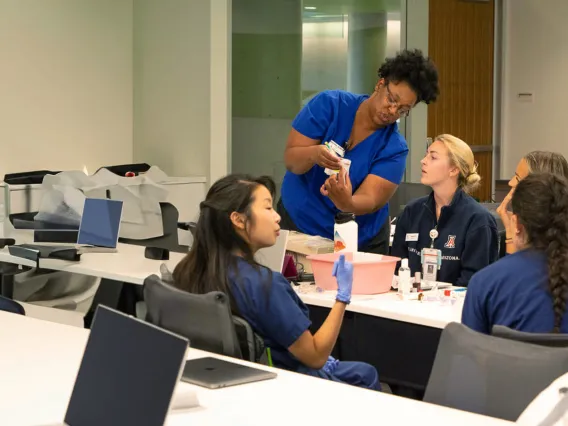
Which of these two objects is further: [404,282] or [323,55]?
[323,55]

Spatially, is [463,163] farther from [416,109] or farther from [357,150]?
[416,109]

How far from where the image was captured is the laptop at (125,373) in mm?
1491

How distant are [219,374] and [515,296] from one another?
0.87 metres

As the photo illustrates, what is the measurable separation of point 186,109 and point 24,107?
1114 mm

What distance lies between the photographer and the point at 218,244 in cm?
268

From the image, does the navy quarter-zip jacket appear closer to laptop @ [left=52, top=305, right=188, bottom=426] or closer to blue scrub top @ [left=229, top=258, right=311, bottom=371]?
blue scrub top @ [left=229, top=258, right=311, bottom=371]

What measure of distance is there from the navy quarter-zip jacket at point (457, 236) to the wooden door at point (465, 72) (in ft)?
14.6

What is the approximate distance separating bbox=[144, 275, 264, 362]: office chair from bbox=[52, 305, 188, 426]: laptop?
2.29 ft

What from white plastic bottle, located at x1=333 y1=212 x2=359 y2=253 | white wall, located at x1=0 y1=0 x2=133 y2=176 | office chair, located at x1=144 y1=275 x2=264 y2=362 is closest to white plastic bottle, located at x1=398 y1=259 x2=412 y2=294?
white plastic bottle, located at x1=333 y1=212 x2=359 y2=253

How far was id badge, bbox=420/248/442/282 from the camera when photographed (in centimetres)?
361

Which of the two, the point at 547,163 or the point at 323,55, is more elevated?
the point at 323,55

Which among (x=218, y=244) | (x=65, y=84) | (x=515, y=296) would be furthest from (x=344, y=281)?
(x=65, y=84)

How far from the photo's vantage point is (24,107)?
5.84m

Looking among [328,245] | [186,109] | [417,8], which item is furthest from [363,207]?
[417,8]
